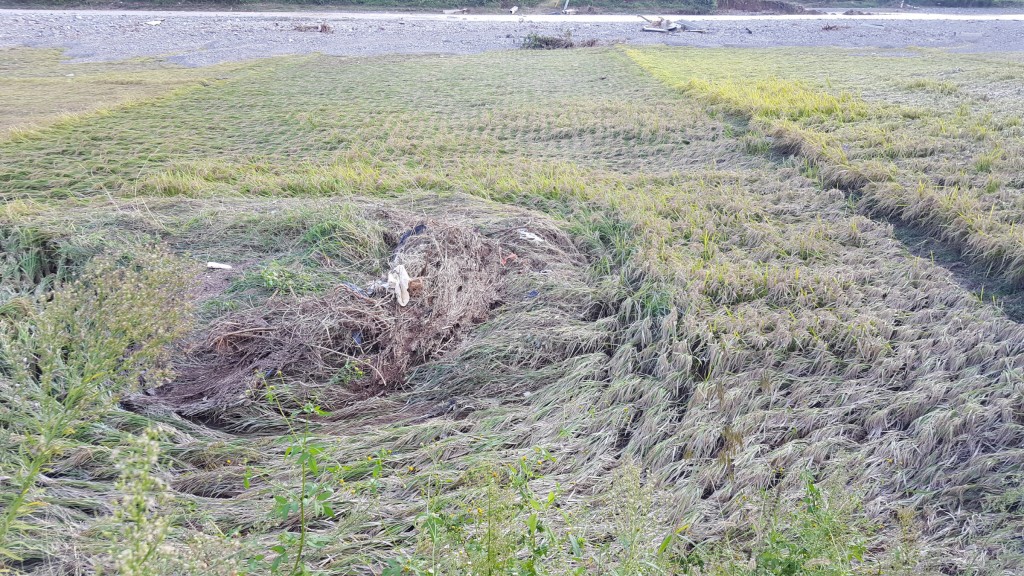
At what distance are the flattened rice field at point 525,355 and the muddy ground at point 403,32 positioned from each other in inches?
447

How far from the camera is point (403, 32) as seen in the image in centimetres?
2011

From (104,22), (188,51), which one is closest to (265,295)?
(188,51)

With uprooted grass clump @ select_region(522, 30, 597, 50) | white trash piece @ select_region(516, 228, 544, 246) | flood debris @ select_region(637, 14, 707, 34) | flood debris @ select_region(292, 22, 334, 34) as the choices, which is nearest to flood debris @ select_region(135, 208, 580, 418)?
white trash piece @ select_region(516, 228, 544, 246)

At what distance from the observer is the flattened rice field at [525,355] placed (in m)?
1.97

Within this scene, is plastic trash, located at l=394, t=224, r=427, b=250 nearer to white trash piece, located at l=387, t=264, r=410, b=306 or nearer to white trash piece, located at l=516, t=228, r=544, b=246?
white trash piece, located at l=387, t=264, r=410, b=306

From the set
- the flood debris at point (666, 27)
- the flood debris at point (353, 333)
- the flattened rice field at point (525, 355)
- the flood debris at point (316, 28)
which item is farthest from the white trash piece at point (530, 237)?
the flood debris at point (666, 27)

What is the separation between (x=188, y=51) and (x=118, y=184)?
1244 centimetres

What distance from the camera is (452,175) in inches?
241

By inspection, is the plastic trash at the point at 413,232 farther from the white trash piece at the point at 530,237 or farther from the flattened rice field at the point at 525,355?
the white trash piece at the point at 530,237

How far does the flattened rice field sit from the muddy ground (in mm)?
11366

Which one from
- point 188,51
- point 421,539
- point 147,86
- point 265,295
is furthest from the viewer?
point 188,51

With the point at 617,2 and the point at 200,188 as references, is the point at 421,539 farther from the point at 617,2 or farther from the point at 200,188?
the point at 617,2

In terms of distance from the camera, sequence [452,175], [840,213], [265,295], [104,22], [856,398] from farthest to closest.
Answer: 1. [104,22]
2. [452,175]
3. [840,213]
4. [265,295]
5. [856,398]

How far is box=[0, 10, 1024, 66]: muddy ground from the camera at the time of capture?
16.6 metres
